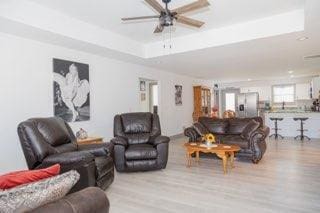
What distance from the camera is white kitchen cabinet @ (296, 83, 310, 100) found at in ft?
31.4

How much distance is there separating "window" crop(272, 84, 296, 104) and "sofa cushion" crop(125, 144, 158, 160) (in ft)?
28.0

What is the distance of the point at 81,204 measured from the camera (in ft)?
3.91

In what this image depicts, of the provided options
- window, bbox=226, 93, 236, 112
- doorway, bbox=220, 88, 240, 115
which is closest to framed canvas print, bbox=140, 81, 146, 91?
doorway, bbox=220, 88, 240, 115

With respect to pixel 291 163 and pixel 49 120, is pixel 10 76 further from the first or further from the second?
pixel 291 163

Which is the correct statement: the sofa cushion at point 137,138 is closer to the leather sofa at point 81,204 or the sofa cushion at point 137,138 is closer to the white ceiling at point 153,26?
the white ceiling at point 153,26

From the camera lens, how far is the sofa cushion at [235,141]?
183 inches

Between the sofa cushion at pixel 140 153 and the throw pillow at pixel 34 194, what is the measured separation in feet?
8.58

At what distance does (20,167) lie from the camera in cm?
368

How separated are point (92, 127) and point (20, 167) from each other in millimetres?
1549

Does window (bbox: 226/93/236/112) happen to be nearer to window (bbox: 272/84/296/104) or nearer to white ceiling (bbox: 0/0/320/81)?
window (bbox: 272/84/296/104)

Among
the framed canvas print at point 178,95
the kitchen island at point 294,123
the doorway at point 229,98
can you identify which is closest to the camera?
the kitchen island at point 294,123

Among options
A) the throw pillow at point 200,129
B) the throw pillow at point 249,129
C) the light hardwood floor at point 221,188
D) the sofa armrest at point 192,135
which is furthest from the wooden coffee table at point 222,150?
the throw pillow at point 200,129

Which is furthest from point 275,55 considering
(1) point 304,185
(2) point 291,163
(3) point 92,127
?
(3) point 92,127

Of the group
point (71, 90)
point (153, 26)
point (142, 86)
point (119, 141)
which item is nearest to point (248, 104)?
point (142, 86)
